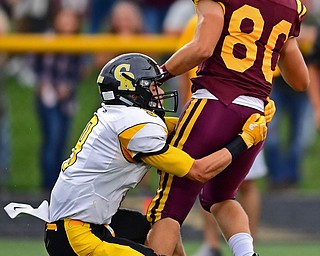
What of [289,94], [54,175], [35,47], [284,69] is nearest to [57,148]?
[54,175]

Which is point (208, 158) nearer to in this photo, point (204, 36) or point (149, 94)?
point (149, 94)

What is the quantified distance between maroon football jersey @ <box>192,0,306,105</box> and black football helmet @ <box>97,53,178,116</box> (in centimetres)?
30

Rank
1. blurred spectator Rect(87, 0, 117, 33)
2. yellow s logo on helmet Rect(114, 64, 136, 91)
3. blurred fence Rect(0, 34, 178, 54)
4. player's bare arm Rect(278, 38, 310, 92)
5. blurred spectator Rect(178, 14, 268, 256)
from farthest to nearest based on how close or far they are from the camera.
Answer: blurred spectator Rect(87, 0, 117, 33) → blurred fence Rect(0, 34, 178, 54) → blurred spectator Rect(178, 14, 268, 256) → player's bare arm Rect(278, 38, 310, 92) → yellow s logo on helmet Rect(114, 64, 136, 91)

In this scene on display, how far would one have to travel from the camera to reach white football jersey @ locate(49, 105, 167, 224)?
5.00 metres

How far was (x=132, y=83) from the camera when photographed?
512cm

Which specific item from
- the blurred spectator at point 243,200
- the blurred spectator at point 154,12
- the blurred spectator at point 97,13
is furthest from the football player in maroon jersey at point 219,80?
the blurred spectator at point 97,13

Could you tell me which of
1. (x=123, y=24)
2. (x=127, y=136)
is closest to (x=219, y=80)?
(x=127, y=136)

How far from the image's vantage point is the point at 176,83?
9.84 m

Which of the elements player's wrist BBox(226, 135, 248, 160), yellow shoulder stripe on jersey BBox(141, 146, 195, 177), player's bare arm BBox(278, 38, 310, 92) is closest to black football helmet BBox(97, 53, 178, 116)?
yellow shoulder stripe on jersey BBox(141, 146, 195, 177)

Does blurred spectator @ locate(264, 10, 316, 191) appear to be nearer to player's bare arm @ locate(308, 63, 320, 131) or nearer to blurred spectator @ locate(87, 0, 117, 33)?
player's bare arm @ locate(308, 63, 320, 131)

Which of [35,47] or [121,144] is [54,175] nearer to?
[35,47]

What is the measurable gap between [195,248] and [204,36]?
335cm

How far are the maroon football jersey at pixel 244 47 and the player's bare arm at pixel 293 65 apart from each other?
238mm

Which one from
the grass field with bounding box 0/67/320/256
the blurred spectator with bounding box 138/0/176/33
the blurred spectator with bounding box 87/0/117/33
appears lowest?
the grass field with bounding box 0/67/320/256
